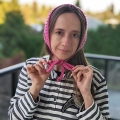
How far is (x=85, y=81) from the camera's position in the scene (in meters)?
0.92

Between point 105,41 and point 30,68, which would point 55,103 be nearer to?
point 30,68

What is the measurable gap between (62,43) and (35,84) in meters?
0.22

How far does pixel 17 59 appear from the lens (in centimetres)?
700

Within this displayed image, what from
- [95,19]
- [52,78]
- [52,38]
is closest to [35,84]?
[52,78]

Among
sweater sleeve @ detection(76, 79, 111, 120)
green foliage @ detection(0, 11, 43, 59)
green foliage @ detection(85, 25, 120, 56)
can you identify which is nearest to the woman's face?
sweater sleeve @ detection(76, 79, 111, 120)

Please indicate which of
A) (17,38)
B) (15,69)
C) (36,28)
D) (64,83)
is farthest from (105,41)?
(64,83)

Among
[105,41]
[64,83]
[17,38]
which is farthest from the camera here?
[17,38]

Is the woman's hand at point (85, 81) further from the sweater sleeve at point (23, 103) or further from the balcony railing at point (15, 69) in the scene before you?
the balcony railing at point (15, 69)

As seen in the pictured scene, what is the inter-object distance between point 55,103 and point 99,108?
0.20 m

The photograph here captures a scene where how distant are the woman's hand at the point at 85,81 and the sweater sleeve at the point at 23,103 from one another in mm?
216

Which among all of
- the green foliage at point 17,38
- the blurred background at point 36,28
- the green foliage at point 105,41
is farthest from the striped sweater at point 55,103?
the green foliage at point 17,38

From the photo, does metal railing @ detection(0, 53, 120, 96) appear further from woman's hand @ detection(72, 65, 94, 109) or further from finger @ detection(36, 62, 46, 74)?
woman's hand @ detection(72, 65, 94, 109)

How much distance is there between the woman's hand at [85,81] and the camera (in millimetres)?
916

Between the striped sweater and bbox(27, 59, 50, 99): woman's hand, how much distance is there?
3 cm
